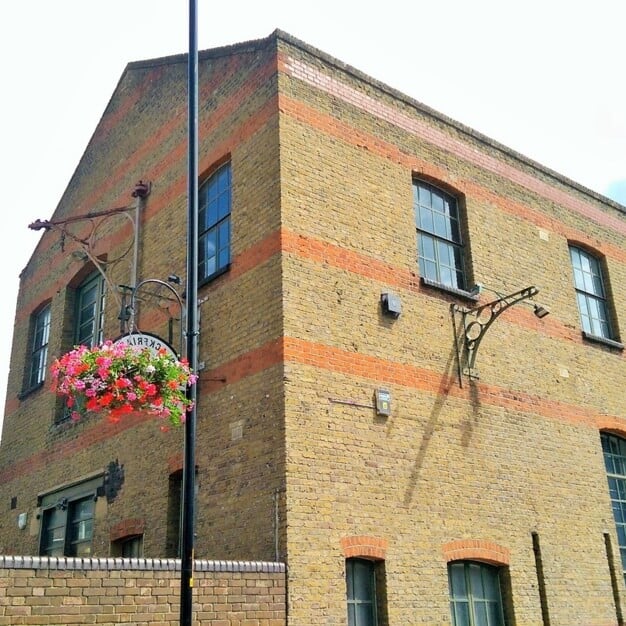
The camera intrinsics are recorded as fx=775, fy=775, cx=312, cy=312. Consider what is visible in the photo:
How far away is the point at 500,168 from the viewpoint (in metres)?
15.2

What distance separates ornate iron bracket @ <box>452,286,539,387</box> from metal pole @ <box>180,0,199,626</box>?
18.3 feet

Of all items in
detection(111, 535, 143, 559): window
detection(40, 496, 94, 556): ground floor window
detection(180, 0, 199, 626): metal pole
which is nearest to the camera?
Result: detection(180, 0, 199, 626): metal pole

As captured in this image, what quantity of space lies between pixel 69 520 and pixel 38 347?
5.04 m

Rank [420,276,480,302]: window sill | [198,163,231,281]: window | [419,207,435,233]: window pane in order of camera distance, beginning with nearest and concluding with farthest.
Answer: [420,276,480,302]: window sill → [198,163,231,281]: window → [419,207,435,233]: window pane

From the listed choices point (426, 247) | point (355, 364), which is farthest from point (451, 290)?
point (355, 364)

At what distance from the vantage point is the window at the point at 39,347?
1742cm

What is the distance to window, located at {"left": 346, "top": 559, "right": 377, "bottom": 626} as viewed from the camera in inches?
395

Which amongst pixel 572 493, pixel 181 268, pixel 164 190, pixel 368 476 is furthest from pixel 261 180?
pixel 572 493

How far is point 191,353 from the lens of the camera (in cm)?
770

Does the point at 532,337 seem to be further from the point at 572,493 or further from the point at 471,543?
the point at 471,543

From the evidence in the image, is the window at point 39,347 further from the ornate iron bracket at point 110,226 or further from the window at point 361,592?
the window at point 361,592

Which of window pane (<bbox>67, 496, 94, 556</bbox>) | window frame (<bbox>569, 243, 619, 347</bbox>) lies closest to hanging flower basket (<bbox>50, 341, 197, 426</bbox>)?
window pane (<bbox>67, 496, 94, 556</bbox>)

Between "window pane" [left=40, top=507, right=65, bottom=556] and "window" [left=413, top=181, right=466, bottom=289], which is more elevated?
"window" [left=413, top=181, right=466, bottom=289]

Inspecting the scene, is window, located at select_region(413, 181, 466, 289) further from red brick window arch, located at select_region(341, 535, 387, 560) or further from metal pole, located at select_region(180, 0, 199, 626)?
metal pole, located at select_region(180, 0, 199, 626)
